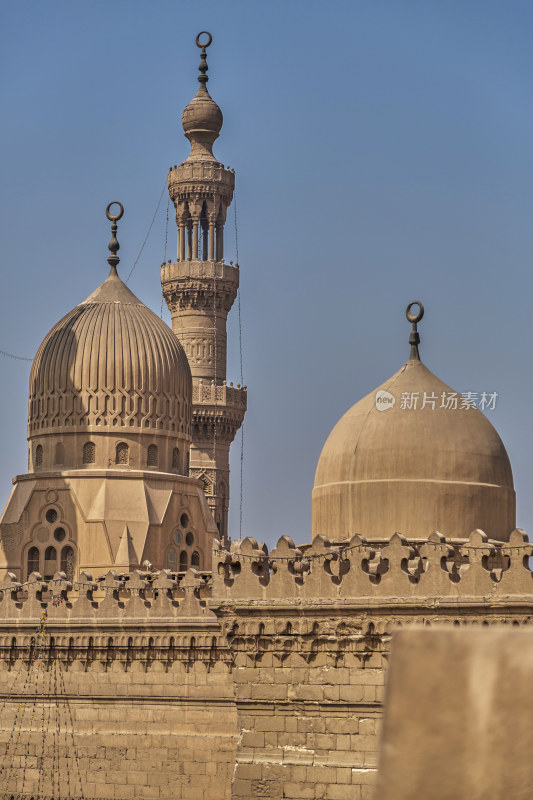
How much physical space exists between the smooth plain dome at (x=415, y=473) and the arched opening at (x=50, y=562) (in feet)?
34.0

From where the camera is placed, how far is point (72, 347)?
112 feet

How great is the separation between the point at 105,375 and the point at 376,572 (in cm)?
1545

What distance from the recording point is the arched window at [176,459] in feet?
115

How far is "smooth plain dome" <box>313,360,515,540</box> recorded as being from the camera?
2336 cm

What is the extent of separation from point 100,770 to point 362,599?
23.5 feet

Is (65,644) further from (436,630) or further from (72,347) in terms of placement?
(436,630)

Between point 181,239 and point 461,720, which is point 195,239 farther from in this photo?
point 461,720

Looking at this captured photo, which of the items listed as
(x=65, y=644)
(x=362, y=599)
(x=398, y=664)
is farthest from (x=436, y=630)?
(x=65, y=644)

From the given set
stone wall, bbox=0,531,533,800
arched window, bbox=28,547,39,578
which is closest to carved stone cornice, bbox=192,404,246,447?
arched window, bbox=28,547,39,578

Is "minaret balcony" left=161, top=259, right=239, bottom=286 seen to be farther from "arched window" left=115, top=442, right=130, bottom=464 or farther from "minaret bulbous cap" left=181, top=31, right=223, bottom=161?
"arched window" left=115, top=442, right=130, bottom=464

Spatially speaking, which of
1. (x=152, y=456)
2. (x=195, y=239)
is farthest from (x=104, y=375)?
(x=195, y=239)

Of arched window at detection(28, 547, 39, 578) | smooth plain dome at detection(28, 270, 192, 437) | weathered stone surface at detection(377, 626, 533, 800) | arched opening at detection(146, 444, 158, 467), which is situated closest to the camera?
weathered stone surface at detection(377, 626, 533, 800)

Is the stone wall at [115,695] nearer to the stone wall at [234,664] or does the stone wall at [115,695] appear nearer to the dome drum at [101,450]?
the stone wall at [234,664]

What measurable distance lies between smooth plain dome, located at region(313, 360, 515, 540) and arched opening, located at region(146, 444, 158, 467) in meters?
10.3
